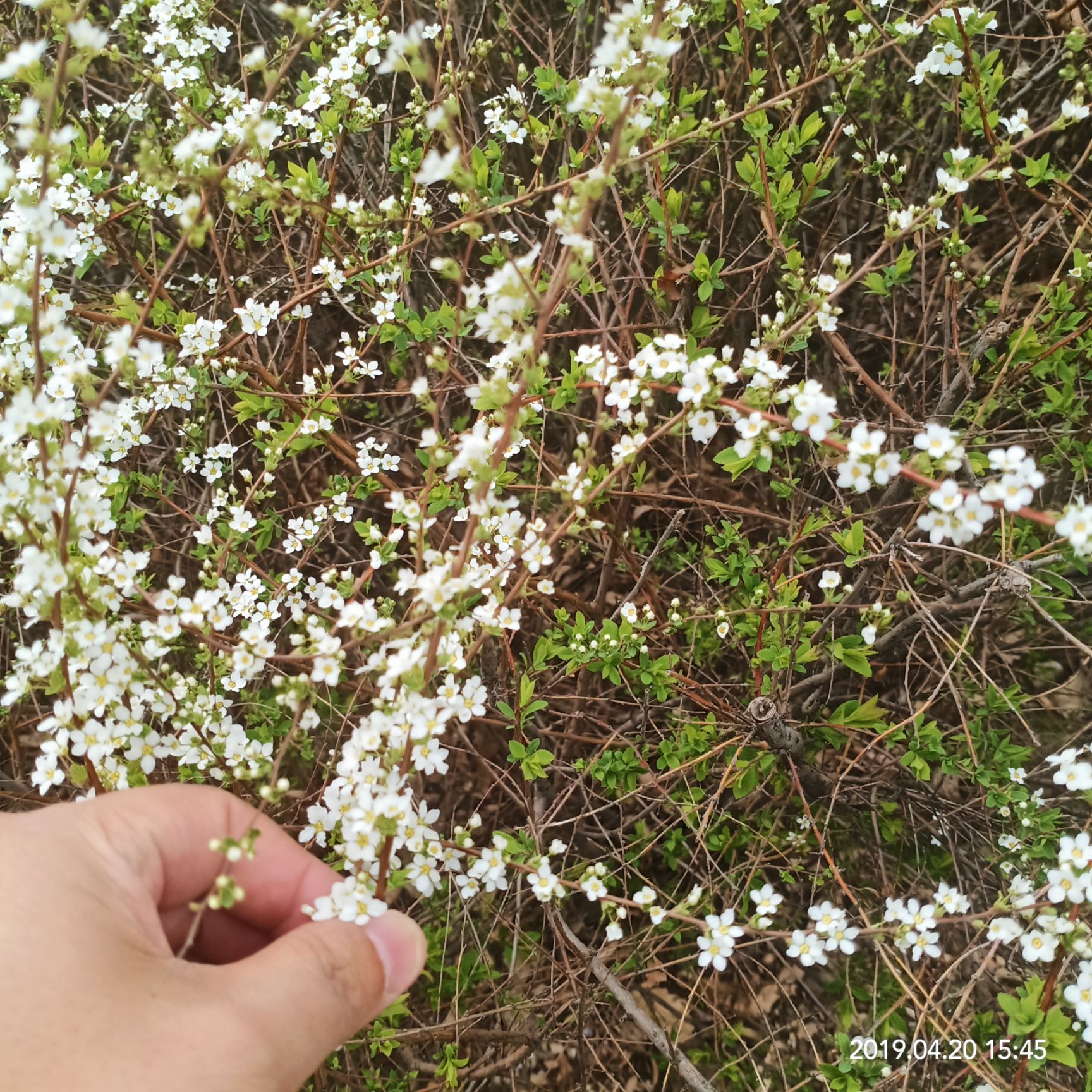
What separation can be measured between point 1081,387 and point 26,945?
3.46 meters

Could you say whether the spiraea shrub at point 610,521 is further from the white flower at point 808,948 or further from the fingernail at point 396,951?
the fingernail at point 396,951

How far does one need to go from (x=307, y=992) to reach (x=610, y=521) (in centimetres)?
201

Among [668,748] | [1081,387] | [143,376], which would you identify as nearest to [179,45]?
[143,376]

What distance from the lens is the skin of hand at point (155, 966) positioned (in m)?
1.38

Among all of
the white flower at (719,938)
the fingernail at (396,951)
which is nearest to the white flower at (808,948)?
the white flower at (719,938)

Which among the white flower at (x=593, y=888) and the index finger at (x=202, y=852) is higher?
the index finger at (x=202, y=852)

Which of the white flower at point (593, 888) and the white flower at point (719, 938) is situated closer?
the white flower at point (719, 938)

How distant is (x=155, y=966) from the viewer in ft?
4.89

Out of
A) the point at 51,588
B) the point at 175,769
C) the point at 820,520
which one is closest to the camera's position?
the point at 51,588

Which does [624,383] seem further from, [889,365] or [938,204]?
[889,365]

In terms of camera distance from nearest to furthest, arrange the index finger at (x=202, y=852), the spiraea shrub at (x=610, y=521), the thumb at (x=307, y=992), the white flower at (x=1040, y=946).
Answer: the thumb at (x=307, y=992)
the index finger at (x=202, y=852)
the spiraea shrub at (x=610, y=521)
the white flower at (x=1040, y=946)

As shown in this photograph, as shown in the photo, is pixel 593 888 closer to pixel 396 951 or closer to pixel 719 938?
pixel 719 938

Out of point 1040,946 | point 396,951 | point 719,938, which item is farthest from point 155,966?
point 1040,946

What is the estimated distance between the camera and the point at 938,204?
2172 mm
